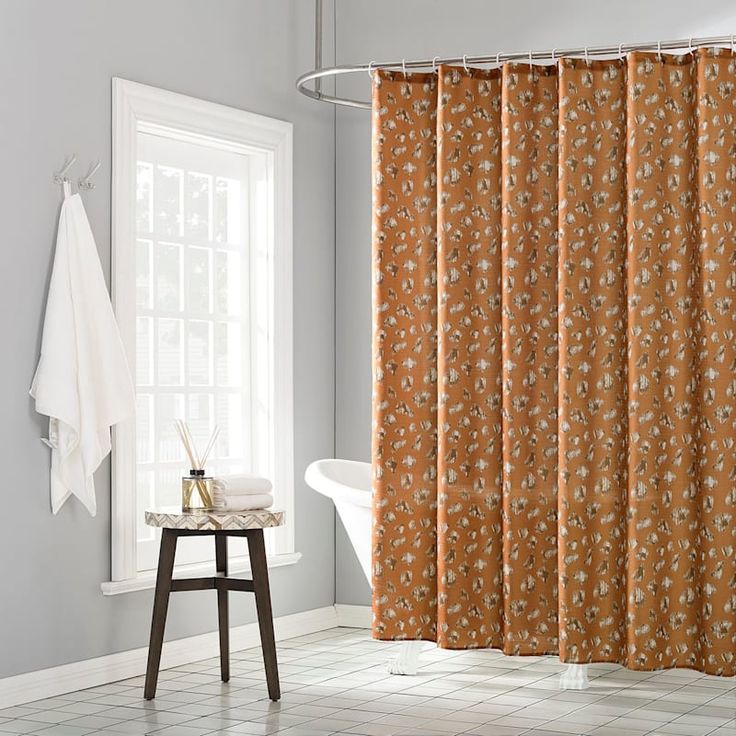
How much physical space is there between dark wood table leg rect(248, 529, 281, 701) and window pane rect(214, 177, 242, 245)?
4.49ft

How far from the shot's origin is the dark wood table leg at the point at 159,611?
359 centimetres

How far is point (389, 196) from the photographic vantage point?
3377 millimetres

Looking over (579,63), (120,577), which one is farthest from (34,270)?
(579,63)

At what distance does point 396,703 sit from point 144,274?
1.66 metres

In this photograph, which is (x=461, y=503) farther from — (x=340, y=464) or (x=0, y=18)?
(x=0, y=18)

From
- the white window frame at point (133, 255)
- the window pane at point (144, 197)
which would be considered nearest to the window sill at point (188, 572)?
the white window frame at point (133, 255)

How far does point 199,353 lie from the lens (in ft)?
14.4

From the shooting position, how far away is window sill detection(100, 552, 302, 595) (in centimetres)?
383

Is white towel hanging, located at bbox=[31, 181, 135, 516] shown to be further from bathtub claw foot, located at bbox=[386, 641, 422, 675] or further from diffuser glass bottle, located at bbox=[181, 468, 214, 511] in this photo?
bathtub claw foot, located at bbox=[386, 641, 422, 675]

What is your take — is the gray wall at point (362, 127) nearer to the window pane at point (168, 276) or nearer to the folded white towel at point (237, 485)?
the window pane at point (168, 276)

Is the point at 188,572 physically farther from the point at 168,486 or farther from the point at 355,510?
the point at 355,510

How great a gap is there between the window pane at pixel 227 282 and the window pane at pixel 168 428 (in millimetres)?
410

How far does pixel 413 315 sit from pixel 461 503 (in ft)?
1.74

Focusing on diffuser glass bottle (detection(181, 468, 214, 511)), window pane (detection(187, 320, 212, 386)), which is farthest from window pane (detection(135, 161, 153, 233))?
diffuser glass bottle (detection(181, 468, 214, 511))
